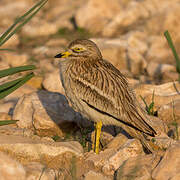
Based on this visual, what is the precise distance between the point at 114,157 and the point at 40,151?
2.34 feet

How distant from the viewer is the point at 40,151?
3.87 metres

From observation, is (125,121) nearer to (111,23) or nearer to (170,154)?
(170,154)

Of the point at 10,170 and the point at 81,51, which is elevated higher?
the point at 81,51

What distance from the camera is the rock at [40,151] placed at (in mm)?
3814

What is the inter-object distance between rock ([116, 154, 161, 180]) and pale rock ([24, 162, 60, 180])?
0.57 metres

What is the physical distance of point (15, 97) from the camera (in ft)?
20.6

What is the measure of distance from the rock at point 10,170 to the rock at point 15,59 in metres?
4.99

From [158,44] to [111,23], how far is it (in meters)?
1.65

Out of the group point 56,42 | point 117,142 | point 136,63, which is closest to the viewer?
point 117,142

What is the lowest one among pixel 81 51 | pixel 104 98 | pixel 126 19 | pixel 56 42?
pixel 104 98

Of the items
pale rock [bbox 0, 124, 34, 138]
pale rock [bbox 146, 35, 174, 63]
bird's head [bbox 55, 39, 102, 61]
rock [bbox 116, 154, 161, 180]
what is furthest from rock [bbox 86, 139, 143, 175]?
pale rock [bbox 146, 35, 174, 63]

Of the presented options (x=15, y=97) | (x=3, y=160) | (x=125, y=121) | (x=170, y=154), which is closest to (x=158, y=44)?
(x=15, y=97)

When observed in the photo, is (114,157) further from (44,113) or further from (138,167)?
(44,113)

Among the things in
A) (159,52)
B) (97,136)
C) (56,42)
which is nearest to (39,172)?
(97,136)
